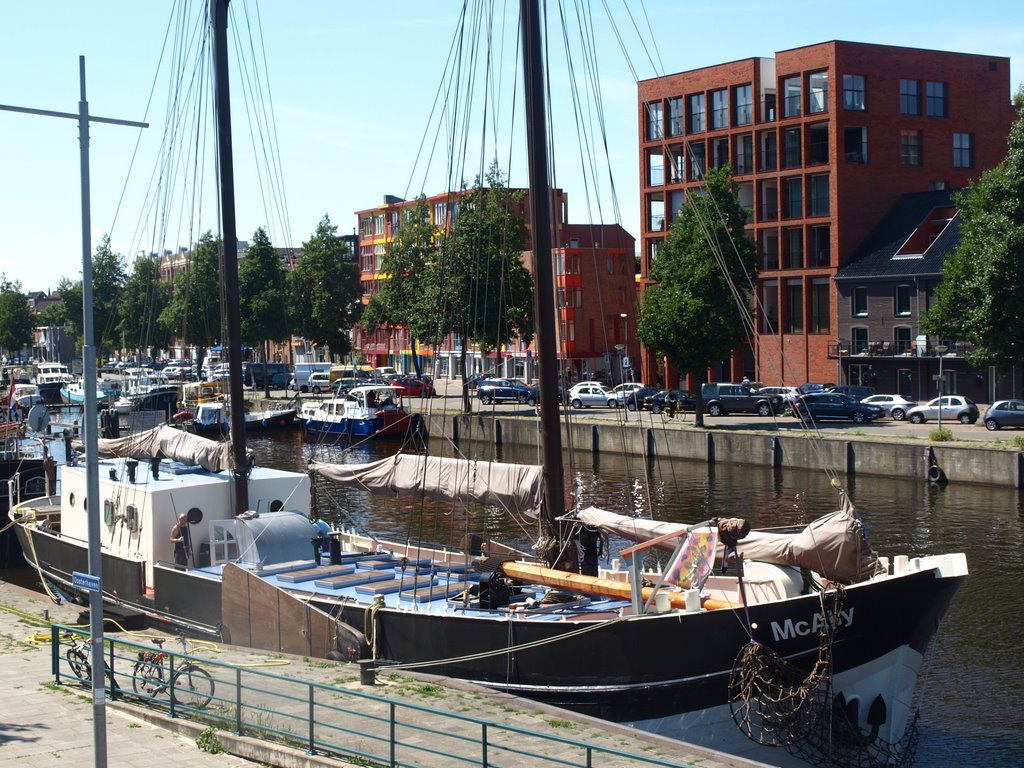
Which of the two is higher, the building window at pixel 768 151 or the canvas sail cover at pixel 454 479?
the building window at pixel 768 151

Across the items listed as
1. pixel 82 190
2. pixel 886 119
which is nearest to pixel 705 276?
pixel 886 119

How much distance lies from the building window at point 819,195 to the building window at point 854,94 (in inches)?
187

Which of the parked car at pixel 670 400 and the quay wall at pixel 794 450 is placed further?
the parked car at pixel 670 400

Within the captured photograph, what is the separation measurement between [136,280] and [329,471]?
102520mm

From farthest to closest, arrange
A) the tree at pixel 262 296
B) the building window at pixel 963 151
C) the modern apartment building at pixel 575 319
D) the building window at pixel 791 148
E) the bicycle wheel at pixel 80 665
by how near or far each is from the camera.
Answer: the tree at pixel 262 296, the modern apartment building at pixel 575 319, the building window at pixel 963 151, the building window at pixel 791 148, the bicycle wheel at pixel 80 665

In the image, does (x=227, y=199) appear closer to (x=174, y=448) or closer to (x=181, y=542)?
(x=174, y=448)

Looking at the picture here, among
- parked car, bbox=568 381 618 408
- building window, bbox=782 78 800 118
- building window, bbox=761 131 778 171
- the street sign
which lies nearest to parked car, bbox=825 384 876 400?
parked car, bbox=568 381 618 408

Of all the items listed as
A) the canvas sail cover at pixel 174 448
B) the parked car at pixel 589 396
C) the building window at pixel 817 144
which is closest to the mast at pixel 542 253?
the canvas sail cover at pixel 174 448

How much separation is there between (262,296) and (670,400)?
48.1 m

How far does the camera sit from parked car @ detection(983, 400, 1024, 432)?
2163 inches

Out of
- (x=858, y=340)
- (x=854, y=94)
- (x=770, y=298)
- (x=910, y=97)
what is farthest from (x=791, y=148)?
(x=858, y=340)

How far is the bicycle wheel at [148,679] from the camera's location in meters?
17.5

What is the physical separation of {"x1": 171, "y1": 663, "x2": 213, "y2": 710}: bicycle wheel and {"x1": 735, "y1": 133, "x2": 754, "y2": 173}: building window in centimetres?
6904

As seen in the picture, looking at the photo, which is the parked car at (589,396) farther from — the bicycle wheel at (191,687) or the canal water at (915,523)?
the bicycle wheel at (191,687)
